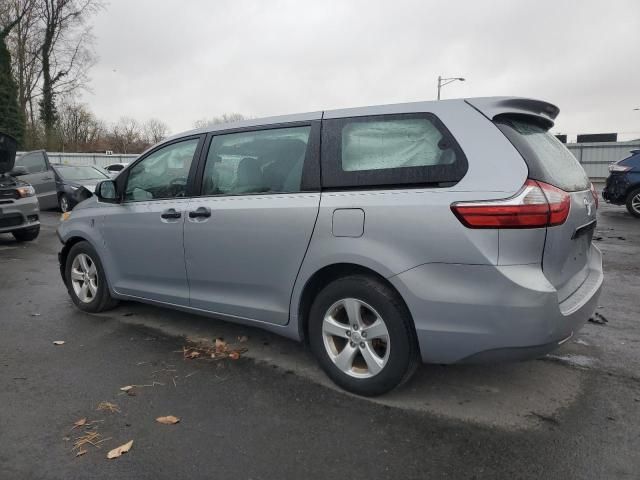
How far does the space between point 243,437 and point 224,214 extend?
158 cm

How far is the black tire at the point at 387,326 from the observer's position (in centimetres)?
285

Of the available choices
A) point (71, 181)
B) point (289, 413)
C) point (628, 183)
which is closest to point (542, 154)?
point (289, 413)

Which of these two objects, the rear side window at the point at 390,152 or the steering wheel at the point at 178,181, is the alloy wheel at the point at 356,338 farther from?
the steering wheel at the point at 178,181

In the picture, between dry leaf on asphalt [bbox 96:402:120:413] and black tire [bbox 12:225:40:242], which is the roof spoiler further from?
black tire [bbox 12:225:40:242]

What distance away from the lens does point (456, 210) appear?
8.61ft

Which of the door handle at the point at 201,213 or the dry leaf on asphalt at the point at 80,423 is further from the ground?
the door handle at the point at 201,213

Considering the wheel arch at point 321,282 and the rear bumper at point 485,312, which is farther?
the wheel arch at point 321,282

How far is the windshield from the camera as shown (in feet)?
46.2

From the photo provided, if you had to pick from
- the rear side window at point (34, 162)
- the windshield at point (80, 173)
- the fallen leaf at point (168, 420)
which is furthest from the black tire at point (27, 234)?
the fallen leaf at point (168, 420)

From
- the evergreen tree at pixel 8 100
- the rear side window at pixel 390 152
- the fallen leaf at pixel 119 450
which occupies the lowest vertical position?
→ the fallen leaf at pixel 119 450

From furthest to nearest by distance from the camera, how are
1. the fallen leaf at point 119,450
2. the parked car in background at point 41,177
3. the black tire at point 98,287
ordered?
the parked car in background at point 41,177, the black tire at point 98,287, the fallen leaf at point 119,450

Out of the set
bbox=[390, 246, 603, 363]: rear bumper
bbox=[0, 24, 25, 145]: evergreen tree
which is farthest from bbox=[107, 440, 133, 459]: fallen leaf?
bbox=[0, 24, 25, 145]: evergreen tree

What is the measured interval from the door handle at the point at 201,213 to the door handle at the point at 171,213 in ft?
0.53

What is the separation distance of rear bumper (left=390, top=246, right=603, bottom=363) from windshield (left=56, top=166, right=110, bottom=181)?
13.3 m
